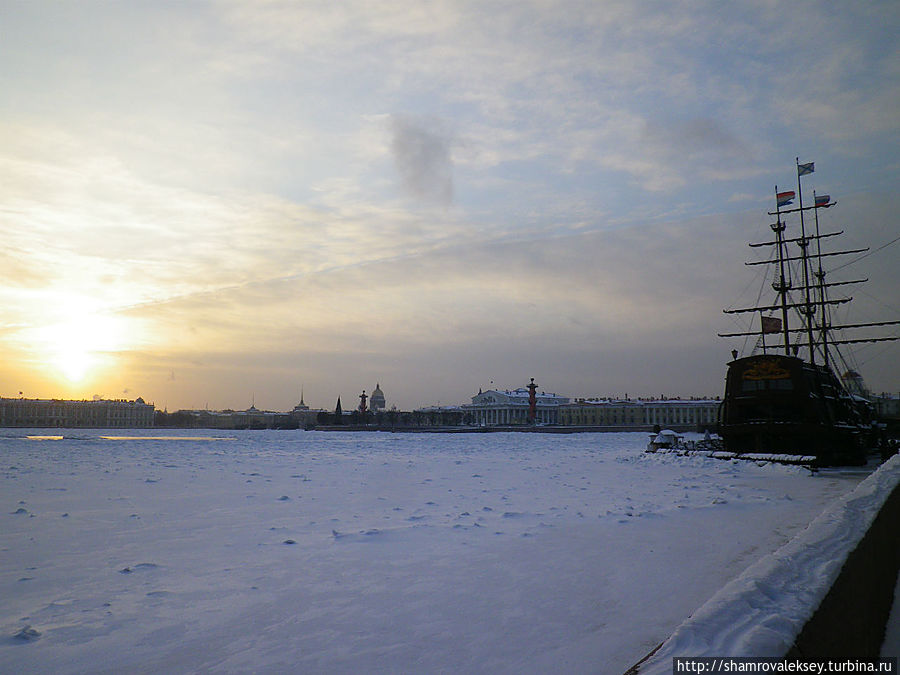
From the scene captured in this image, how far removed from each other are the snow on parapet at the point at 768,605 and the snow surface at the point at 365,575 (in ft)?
4.11

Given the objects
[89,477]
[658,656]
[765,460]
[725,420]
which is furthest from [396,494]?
[725,420]

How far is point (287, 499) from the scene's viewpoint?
42.9 feet

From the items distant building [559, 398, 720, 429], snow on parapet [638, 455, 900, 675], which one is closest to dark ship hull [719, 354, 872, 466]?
snow on parapet [638, 455, 900, 675]

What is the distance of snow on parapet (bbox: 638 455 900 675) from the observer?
2.57 m

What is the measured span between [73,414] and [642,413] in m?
161

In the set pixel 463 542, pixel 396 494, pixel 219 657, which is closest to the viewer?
pixel 219 657

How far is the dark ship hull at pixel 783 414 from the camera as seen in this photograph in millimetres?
24688

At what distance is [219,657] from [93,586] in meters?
2.68

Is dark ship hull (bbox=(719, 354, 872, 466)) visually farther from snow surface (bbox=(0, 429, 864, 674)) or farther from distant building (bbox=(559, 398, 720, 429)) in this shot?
distant building (bbox=(559, 398, 720, 429))

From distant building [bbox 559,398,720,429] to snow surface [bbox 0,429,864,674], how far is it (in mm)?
138619

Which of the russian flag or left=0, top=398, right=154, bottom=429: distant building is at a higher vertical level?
the russian flag

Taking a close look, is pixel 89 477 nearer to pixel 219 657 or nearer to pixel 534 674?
pixel 219 657

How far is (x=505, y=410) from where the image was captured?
156m

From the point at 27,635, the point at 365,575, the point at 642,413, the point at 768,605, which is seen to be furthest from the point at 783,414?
the point at 642,413
